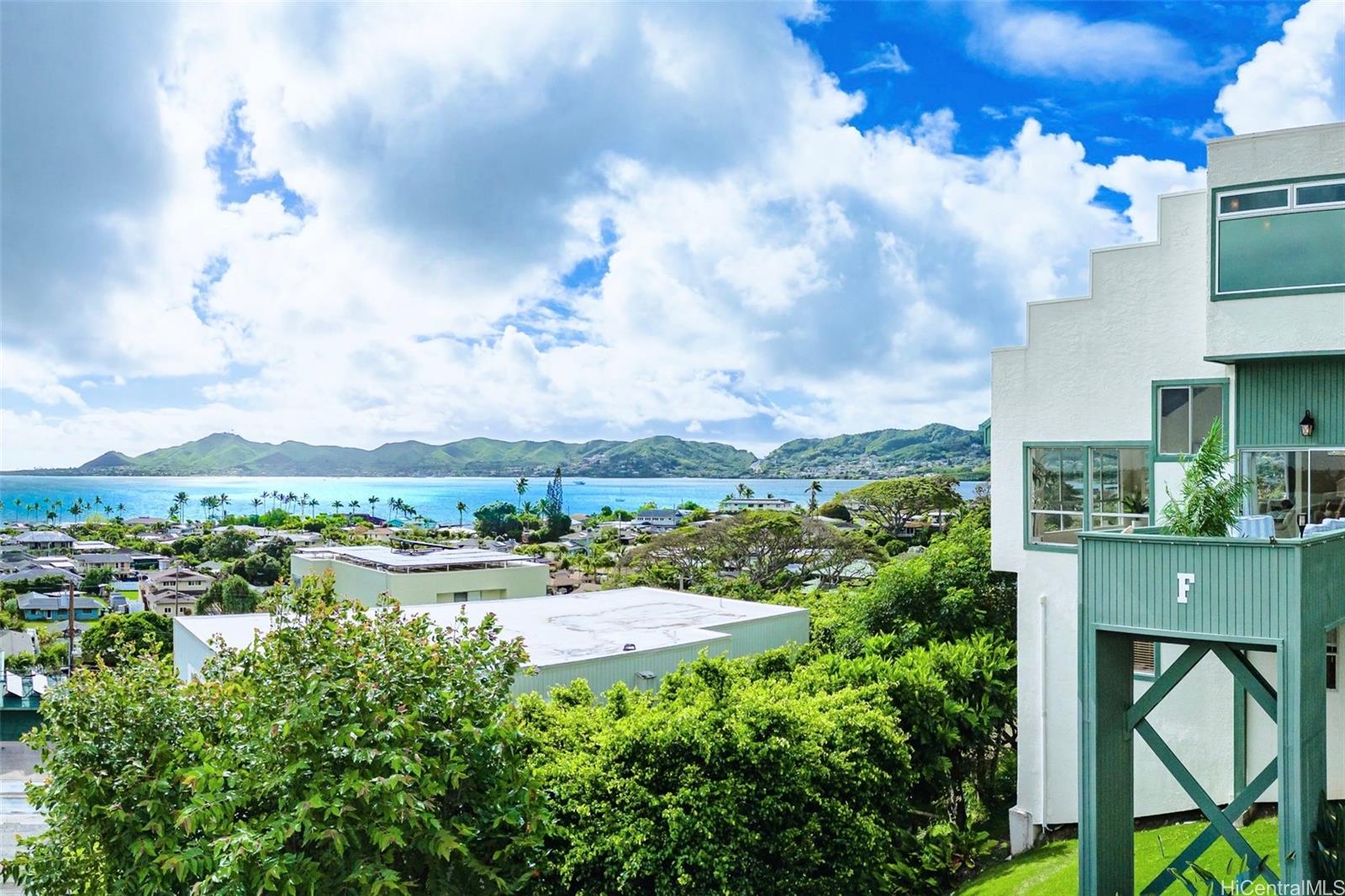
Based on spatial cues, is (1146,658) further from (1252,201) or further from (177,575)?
(177,575)

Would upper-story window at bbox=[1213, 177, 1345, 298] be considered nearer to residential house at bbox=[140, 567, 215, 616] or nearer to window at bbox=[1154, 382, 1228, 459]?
window at bbox=[1154, 382, 1228, 459]

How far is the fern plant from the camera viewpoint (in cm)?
863

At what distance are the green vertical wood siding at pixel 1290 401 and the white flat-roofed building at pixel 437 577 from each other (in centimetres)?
2569

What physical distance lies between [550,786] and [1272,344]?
32.9 ft

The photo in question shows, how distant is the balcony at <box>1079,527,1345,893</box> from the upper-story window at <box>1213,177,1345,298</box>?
11.1 feet

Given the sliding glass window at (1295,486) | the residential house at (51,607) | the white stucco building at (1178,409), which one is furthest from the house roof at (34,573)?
the sliding glass window at (1295,486)

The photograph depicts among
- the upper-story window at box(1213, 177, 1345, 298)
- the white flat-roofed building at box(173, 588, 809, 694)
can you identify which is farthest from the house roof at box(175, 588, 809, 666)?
the upper-story window at box(1213, 177, 1345, 298)

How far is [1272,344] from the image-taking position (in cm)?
1034

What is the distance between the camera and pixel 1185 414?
38.0 ft

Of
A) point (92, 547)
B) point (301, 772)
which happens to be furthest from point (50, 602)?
point (301, 772)

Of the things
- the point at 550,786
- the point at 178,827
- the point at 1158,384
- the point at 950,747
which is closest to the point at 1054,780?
the point at 950,747

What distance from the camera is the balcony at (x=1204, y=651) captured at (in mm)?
7594

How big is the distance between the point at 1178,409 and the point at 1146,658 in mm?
3422

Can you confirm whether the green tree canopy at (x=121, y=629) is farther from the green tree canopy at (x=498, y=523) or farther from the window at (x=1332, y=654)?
the green tree canopy at (x=498, y=523)
